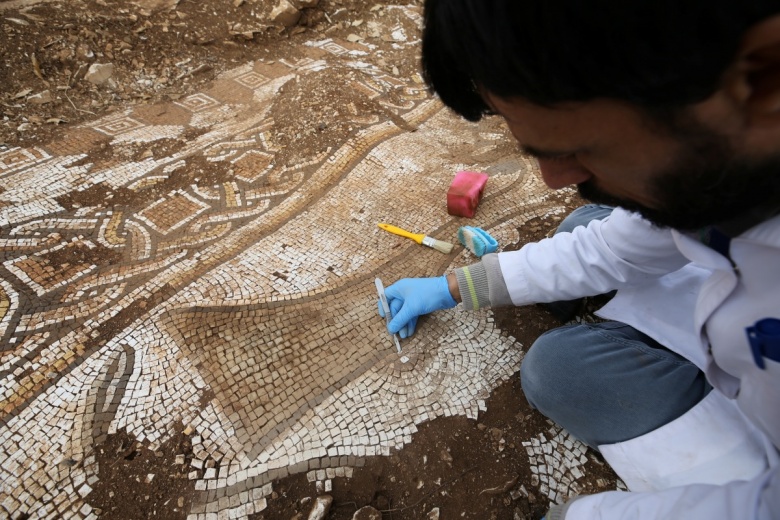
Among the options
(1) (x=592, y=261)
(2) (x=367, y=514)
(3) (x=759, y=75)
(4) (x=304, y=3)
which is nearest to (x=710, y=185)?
(3) (x=759, y=75)

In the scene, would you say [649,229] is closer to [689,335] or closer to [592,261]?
[592,261]

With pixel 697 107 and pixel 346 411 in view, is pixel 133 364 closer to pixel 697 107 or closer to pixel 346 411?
pixel 346 411

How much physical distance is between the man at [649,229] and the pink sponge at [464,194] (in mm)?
708

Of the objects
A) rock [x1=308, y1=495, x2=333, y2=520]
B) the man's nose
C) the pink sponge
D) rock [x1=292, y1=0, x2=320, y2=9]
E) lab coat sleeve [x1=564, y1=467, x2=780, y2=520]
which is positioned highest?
the man's nose

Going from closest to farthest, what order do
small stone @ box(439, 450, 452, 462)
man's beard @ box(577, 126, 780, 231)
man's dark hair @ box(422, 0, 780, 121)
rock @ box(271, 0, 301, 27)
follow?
man's dark hair @ box(422, 0, 780, 121) < man's beard @ box(577, 126, 780, 231) < small stone @ box(439, 450, 452, 462) < rock @ box(271, 0, 301, 27)

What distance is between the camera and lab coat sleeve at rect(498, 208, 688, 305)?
1430 millimetres

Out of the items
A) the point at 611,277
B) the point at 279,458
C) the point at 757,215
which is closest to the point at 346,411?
the point at 279,458

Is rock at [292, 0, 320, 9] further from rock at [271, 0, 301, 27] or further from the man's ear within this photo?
the man's ear

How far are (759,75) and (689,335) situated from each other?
1108mm

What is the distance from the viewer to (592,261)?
5.15 ft

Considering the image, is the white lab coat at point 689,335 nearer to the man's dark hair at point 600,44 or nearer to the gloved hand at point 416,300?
the gloved hand at point 416,300

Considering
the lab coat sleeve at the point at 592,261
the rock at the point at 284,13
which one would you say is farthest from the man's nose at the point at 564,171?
the rock at the point at 284,13

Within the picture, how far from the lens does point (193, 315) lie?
6.49 ft

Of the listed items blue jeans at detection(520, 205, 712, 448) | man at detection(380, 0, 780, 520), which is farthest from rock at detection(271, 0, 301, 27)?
blue jeans at detection(520, 205, 712, 448)
